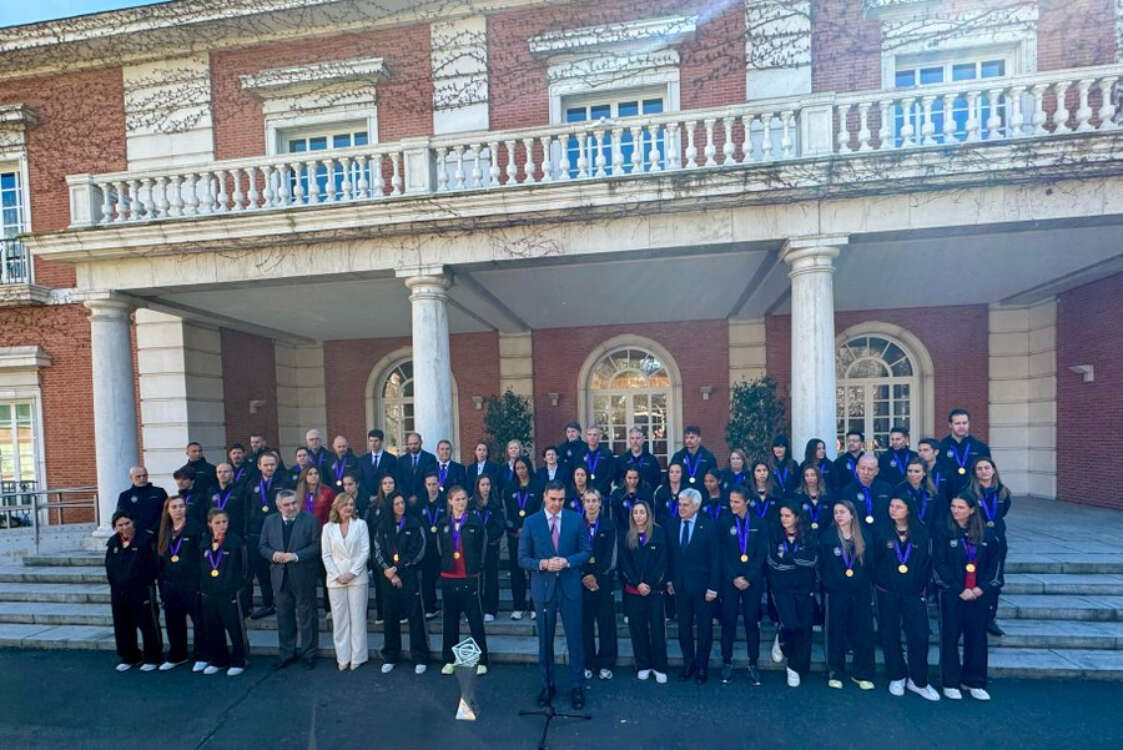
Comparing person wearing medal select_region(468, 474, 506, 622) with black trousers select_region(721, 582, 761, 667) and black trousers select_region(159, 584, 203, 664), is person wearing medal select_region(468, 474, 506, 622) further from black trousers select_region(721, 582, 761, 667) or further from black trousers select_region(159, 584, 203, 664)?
black trousers select_region(159, 584, 203, 664)

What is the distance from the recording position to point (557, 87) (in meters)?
9.59

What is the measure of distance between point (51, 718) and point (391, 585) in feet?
10.2

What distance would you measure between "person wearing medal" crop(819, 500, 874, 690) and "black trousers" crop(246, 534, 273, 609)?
19.2ft

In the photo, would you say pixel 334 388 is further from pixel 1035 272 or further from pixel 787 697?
pixel 1035 272

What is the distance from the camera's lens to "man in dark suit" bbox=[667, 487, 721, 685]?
15.6ft

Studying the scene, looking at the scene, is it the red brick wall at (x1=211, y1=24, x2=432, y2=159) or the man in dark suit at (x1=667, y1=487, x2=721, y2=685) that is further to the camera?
the red brick wall at (x1=211, y1=24, x2=432, y2=159)

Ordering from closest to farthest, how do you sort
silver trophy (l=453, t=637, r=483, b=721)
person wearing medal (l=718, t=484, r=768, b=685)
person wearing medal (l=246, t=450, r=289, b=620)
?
silver trophy (l=453, t=637, r=483, b=721), person wearing medal (l=718, t=484, r=768, b=685), person wearing medal (l=246, t=450, r=289, b=620)

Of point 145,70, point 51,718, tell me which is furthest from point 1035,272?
point 145,70

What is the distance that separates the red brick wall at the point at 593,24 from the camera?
9109 mm

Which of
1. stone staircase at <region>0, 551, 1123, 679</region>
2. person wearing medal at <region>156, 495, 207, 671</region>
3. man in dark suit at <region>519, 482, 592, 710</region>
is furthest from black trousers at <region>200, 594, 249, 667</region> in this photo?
man in dark suit at <region>519, 482, 592, 710</region>

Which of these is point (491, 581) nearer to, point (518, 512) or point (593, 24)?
point (518, 512)

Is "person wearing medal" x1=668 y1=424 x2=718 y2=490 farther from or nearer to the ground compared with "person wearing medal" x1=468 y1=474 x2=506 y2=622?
farther from the ground

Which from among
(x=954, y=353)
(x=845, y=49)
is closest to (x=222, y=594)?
(x=845, y=49)

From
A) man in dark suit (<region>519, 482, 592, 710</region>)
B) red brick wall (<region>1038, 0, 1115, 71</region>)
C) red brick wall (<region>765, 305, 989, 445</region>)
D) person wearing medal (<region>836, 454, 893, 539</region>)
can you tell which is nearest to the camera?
man in dark suit (<region>519, 482, 592, 710</region>)
